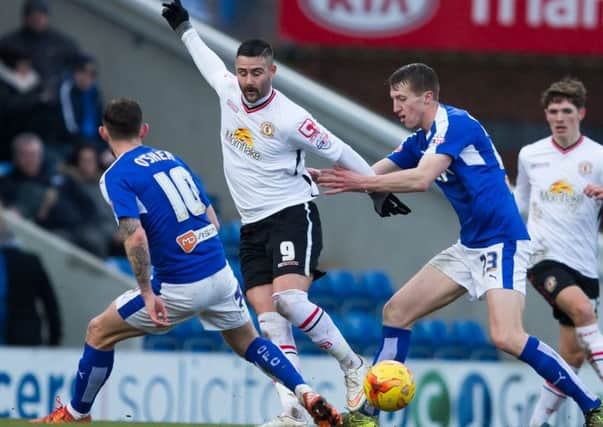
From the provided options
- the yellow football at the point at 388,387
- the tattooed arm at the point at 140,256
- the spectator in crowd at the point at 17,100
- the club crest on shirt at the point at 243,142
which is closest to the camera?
the tattooed arm at the point at 140,256

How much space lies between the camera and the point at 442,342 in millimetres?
13219

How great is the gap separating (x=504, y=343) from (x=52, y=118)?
6877 millimetres

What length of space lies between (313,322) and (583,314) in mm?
2189

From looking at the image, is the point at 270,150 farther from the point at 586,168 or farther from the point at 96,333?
the point at 586,168

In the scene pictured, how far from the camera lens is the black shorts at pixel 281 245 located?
878cm

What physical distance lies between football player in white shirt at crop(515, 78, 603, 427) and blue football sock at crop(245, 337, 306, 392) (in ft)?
7.54

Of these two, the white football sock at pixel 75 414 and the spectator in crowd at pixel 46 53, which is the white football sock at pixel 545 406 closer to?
the white football sock at pixel 75 414

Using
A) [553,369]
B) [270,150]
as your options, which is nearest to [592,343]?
[553,369]

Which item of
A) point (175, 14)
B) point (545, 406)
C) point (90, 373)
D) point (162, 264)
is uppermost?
point (175, 14)

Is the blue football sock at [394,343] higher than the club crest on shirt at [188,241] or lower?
lower

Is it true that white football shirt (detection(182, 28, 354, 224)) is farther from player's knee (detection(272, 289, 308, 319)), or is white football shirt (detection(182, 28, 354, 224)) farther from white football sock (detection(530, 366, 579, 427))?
white football sock (detection(530, 366, 579, 427))

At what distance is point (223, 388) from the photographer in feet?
38.5

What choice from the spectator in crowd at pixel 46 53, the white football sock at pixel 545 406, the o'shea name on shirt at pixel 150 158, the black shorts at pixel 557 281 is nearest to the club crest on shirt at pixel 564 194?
the black shorts at pixel 557 281

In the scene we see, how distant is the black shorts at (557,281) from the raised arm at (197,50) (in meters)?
2.51
